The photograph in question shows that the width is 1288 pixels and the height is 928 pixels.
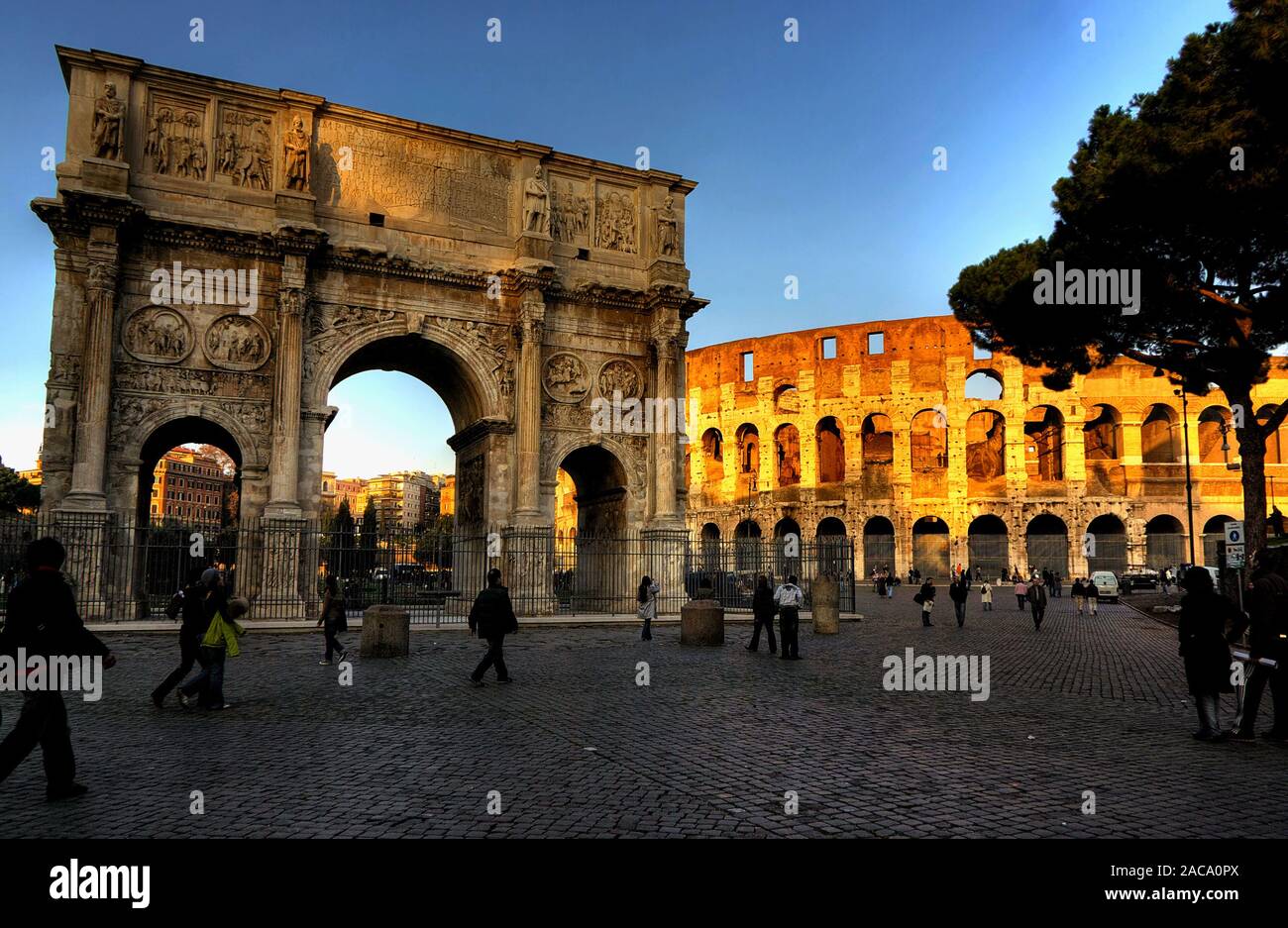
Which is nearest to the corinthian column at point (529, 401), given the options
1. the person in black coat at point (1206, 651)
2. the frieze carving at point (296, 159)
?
the frieze carving at point (296, 159)

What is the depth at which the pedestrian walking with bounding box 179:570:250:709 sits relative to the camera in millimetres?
7984

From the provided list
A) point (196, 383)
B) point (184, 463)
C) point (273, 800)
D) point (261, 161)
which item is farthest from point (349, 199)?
point (184, 463)

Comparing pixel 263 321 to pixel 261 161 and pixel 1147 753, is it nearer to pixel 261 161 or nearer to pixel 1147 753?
pixel 261 161

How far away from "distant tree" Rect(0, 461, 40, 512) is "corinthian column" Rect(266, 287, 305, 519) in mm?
27366

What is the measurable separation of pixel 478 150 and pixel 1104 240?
49.9ft

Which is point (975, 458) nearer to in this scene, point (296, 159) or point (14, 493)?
point (296, 159)

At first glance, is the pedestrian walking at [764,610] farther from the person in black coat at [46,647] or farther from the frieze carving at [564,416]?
the frieze carving at [564,416]

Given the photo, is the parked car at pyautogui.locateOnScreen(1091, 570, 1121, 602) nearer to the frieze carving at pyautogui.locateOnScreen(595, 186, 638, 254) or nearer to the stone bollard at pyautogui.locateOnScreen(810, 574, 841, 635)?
the stone bollard at pyautogui.locateOnScreen(810, 574, 841, 635)

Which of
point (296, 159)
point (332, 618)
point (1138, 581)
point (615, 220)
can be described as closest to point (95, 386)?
point (296, 159)

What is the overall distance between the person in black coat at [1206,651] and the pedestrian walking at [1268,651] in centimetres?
17

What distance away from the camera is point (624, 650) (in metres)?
13.9

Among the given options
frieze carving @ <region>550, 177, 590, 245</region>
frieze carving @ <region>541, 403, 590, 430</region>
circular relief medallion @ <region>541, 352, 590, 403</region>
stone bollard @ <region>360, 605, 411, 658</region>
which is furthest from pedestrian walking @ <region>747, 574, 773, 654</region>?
frieze carving @ <region>550, 177, 590, 245</region>

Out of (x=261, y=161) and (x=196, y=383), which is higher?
(x=261, y=161)

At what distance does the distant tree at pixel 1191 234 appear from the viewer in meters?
15.8
